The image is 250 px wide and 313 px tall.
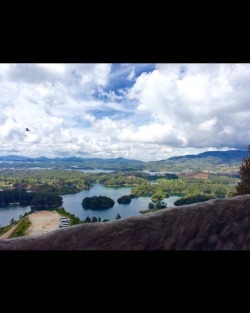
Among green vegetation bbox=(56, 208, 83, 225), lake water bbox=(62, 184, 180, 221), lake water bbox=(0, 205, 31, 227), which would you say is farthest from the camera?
lake water bbox=(62, 184, 180, 221)

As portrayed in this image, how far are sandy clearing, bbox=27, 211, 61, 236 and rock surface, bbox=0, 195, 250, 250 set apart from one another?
20.2 meters

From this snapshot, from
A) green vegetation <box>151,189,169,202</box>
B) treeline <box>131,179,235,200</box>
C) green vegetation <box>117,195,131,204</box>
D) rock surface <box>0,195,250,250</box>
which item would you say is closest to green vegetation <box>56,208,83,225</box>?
green vegetation <box>117,195,131,204</box>

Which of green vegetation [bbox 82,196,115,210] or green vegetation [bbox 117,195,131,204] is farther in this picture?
green vegetation [bbox 117,195,131,204]

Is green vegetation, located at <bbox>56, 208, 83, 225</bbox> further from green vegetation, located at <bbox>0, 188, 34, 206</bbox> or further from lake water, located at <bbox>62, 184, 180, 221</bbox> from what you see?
green vegetation, located at <bbox>0, 188, 34, 206</bbox>

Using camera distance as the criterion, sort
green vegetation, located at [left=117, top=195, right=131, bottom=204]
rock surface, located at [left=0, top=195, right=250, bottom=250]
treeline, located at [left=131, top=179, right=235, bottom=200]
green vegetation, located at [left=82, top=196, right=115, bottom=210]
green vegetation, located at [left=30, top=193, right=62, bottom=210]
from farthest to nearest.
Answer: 1. treeline, located at [left=131, top=179, right=235, bottom=200]
2. green vegetation, located at [left=117, top=195, right=131, bottom=204]
3. green vegetation, located at [left=82, top=196, right=115, bottom=210]
4. green vegetation, located at [left=30, top=193, right=62, bottom=210]
5. rock surface, located at [left=0, top=195, right=250, bottom=250]

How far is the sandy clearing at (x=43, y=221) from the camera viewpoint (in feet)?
76.3

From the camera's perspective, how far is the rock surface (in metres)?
2.03

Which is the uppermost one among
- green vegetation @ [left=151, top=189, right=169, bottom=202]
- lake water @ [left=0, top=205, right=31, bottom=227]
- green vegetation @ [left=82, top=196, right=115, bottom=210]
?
green vegetation @ [left=151, top=189, right=169, bottom=202]

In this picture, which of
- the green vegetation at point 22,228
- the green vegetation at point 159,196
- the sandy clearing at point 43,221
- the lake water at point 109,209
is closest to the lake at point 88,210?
the lake water at point 109,209

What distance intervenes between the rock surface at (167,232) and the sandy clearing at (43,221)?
20221 mm
